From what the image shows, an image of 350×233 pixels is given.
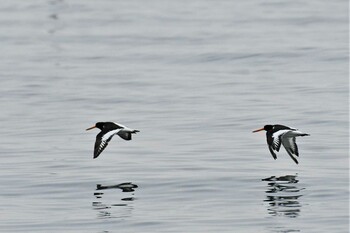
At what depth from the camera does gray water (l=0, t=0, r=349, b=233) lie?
827 inches

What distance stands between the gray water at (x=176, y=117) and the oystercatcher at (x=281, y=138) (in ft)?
1.21

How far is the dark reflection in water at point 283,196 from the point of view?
819 inches

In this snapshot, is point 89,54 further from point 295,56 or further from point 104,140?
point 104,140

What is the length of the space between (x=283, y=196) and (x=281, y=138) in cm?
345

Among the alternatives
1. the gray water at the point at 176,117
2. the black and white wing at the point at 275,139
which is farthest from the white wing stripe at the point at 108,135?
the black and white wing at the point at 275,139

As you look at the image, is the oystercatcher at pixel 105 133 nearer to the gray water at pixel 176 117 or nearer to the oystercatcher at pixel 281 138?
the gray water at pixel 176 117

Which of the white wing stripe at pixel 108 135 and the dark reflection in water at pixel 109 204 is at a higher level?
the white wing stripe at pixel 108 135

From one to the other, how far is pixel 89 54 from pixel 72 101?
12.9 m

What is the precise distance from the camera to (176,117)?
3266 centimetres

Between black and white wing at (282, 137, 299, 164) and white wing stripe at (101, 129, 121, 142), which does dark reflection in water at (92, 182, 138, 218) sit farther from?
black and white wing at (282, 137, 299, 164)

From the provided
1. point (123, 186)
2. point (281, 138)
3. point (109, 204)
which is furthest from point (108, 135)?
point (281, 138)

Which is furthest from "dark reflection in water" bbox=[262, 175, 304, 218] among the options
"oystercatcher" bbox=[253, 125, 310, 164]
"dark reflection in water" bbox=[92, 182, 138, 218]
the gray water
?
"dark reflection in water" bbox=[92, 182, 138, 218]

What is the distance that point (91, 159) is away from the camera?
26531mm

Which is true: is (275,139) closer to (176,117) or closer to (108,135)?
(108,135)
